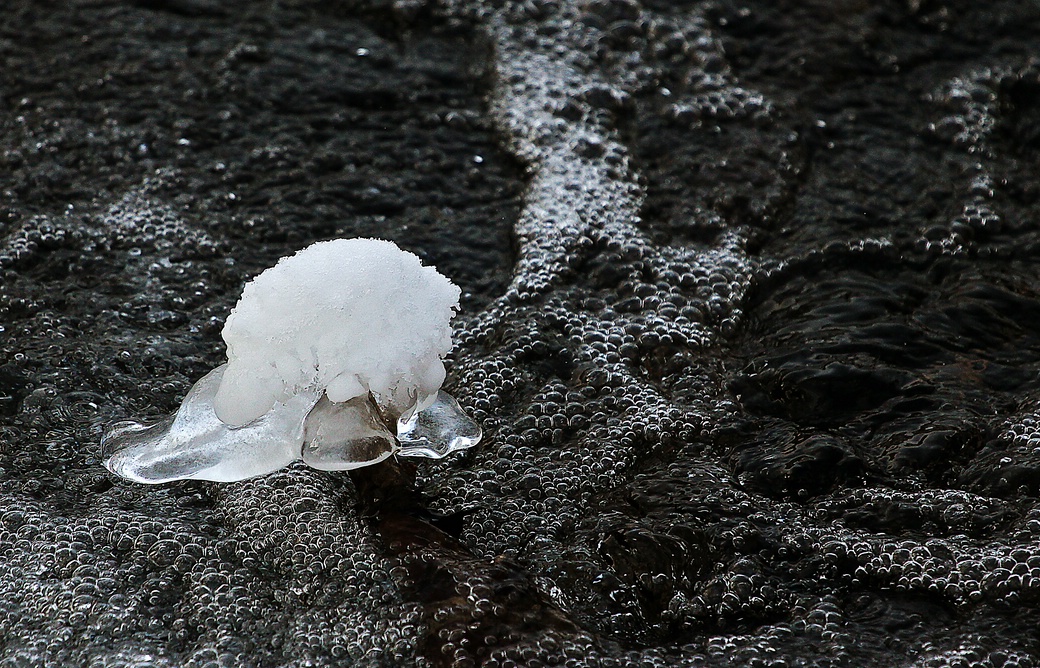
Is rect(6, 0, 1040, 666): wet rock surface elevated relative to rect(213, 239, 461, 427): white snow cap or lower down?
lower down

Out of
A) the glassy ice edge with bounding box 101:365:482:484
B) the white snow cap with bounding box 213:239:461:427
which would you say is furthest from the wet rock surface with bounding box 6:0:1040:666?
the white snow cap with bounding box 213:239:461:427

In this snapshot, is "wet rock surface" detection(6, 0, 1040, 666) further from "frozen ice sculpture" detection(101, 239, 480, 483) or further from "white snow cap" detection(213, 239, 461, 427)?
"white snow cap" detection(213, 239, 461, 427)

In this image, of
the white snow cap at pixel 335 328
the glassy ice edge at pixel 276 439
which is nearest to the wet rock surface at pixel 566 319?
the glassy ice edge at pixel 276 439

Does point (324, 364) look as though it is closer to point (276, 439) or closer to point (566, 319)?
point (276, 439)

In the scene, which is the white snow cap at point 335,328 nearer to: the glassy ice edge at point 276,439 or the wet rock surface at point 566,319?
the glassy ice edge at point 276,439

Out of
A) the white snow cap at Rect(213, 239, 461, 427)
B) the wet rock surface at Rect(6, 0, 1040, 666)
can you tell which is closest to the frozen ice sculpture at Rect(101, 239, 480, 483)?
the white snow cap at Rect(213, 239, 461, 427)

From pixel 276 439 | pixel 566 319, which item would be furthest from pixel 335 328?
pixel 566 319

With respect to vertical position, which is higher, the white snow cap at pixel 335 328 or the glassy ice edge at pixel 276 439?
the white snow cap at pixel 335 328
